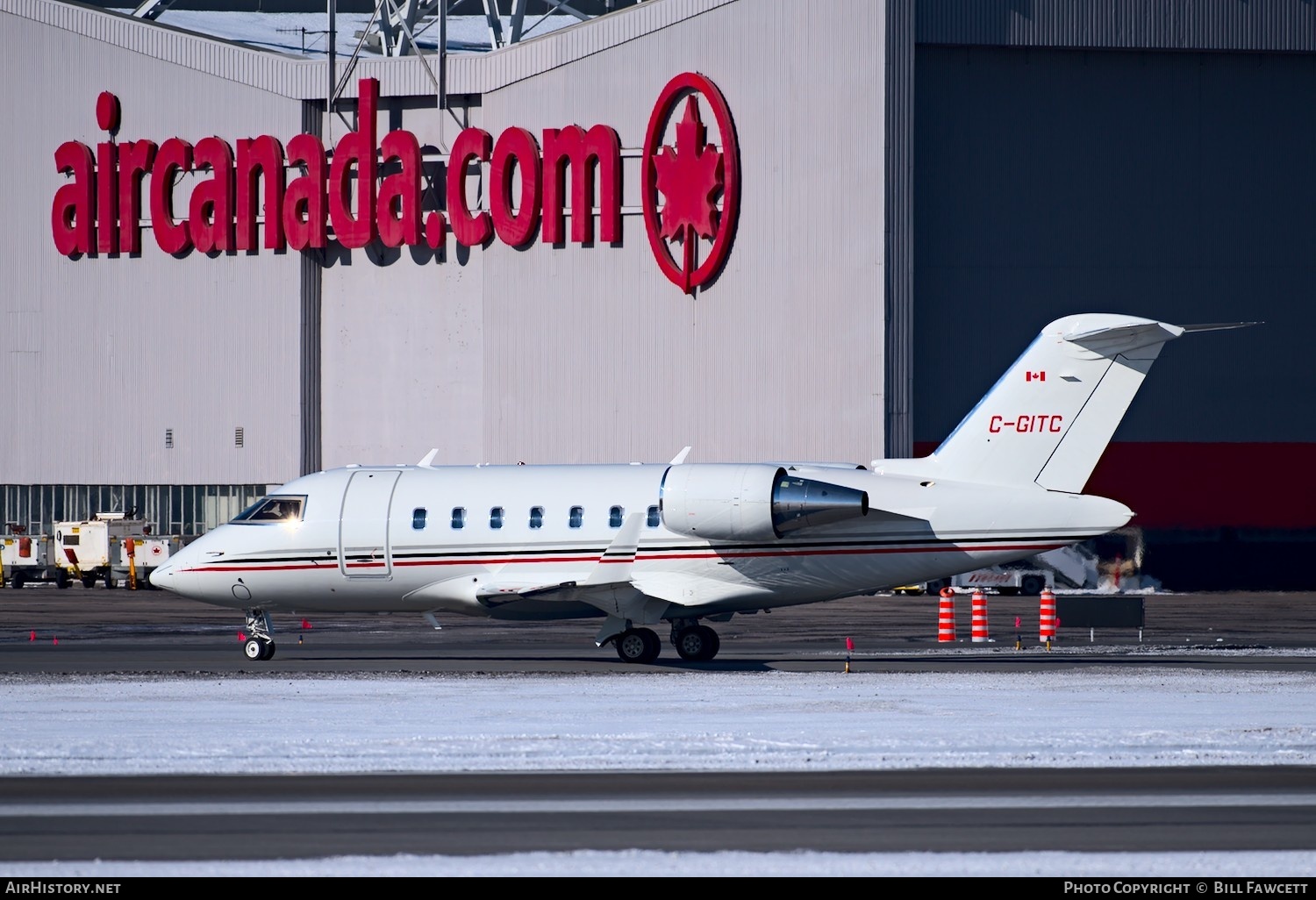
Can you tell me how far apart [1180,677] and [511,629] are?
16718 millimetres

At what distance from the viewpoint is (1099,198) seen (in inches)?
2099

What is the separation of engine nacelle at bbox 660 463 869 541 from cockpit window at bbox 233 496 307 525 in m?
6.61

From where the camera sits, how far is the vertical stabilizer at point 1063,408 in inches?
1004

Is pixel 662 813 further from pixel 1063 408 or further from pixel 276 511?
pixel 276 511

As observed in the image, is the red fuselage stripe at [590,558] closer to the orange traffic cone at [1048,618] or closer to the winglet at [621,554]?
the winglet at [621,554]

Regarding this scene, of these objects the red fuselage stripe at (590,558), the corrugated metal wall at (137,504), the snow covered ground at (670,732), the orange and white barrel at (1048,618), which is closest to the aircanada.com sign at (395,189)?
the corrugated metal wall at (137,504)

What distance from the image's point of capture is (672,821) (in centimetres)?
1269

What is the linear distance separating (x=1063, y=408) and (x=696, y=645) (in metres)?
6.91

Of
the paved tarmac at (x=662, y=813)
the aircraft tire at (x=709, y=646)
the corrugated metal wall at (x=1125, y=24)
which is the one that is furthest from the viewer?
the corrugated metal wall at (x=1125, y=24)

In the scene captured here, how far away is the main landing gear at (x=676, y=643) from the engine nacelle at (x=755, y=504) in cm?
194

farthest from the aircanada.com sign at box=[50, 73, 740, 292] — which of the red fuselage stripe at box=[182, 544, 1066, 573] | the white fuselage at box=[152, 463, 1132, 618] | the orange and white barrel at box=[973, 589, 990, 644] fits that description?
the red fuselage stripe at box=[182, 544, 1066, 573]

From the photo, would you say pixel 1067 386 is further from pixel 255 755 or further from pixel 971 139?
pixel 971 139

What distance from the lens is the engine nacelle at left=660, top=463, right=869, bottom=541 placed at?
25.5 metres
